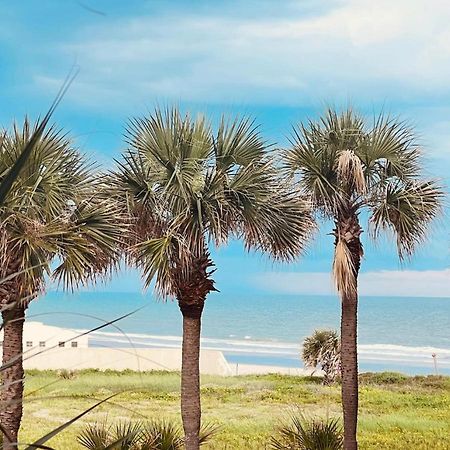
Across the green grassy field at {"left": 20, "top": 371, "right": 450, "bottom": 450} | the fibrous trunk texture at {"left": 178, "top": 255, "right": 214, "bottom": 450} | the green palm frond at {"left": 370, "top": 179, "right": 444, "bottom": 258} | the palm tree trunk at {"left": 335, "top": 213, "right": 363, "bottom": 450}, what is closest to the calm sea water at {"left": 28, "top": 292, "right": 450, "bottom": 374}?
the green grassy field at {"left": 20, "top": 371, "right": 450, "bottom": 450}

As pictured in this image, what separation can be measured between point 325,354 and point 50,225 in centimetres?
1510

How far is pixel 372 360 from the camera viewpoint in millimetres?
47844

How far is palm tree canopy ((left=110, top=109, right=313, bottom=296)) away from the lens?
960cm

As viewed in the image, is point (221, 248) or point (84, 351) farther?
point (84, 351)

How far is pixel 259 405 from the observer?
781 inches

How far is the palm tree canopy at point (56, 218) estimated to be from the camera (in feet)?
27.8

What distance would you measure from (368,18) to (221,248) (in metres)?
56.5

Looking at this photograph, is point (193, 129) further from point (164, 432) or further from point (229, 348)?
point (229, 348)

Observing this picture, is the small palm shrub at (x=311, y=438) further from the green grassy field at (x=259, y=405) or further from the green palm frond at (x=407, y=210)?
the green grassy field at (x=259, y=405)

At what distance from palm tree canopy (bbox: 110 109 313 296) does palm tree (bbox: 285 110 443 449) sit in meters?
0.55

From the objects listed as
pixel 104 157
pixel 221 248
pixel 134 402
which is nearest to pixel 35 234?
pixel 104 157

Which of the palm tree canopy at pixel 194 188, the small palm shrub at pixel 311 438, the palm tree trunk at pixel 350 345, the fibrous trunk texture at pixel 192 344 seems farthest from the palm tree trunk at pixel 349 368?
the fibrous trunk texture at pixel 192 344

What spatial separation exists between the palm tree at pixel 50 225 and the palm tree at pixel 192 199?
0.47 meters

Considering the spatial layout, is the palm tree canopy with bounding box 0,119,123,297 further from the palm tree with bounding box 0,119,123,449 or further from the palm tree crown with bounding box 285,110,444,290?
the palm tree crown with bounding box 285,110,444,290
